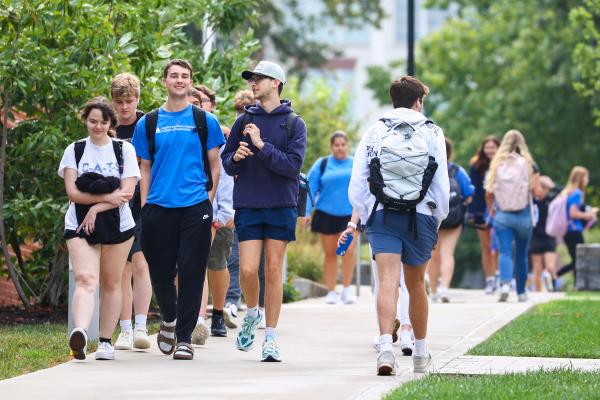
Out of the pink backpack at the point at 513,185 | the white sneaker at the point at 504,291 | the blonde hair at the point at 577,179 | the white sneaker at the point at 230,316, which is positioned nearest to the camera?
the white sneaker at the point at 230,316

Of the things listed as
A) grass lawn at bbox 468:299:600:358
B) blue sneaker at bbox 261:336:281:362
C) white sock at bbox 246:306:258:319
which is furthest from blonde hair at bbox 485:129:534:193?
blue sneaker at bbox 261:336:281:362

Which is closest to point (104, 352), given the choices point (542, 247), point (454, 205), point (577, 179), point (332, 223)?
point (332, 223)

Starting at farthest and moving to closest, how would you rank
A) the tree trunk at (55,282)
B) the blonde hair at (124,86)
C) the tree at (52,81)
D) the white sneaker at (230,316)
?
the tree trunk at (55,282)
the white sneaker at (230,316)
the tree at (52,81)
the blonde hair at (124,86)

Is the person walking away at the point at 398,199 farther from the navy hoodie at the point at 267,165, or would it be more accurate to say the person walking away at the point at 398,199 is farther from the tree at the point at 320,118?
the tree at the point at 320,118

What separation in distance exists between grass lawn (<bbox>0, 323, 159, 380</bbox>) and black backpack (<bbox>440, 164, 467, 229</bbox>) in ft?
15.5

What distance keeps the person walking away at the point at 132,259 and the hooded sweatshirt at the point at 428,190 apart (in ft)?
6.31

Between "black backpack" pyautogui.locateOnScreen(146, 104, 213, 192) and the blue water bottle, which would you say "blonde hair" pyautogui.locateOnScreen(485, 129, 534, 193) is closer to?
the blue water bottle

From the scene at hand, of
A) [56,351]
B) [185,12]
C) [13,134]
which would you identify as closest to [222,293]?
[56,351]

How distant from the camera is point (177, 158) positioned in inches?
400

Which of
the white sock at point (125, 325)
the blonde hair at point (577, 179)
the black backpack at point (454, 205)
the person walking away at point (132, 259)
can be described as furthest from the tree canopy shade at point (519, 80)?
the white sock at point (125, 325)

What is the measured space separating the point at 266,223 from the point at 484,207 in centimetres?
919

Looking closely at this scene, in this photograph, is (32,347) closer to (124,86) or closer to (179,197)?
(179,197)

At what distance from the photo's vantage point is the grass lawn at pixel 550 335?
1074 cm

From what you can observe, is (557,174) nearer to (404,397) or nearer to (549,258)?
(549,258)
